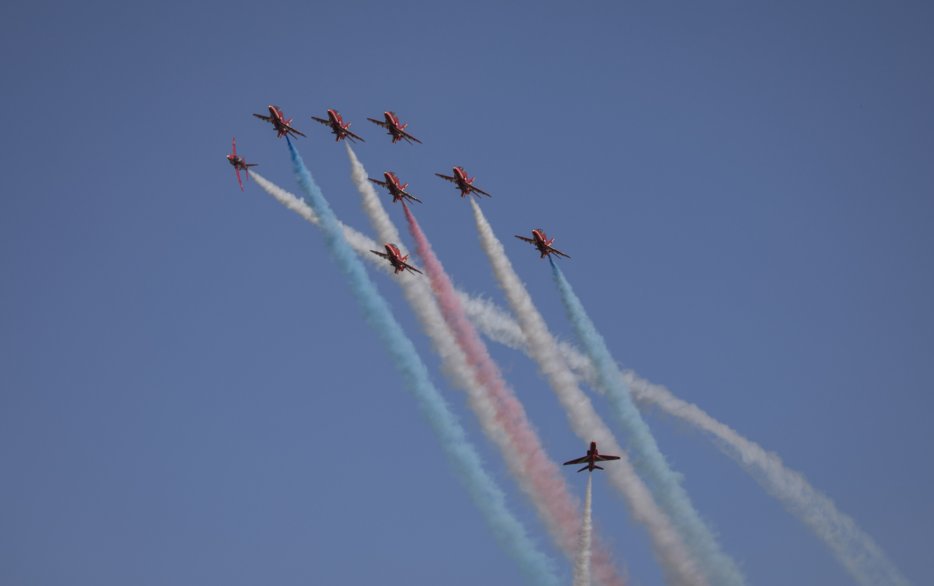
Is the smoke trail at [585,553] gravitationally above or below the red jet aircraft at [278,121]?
below

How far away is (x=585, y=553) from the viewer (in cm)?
9269

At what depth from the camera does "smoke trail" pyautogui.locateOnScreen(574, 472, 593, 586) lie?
91.2 m

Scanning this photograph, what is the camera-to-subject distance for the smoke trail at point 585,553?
299ft

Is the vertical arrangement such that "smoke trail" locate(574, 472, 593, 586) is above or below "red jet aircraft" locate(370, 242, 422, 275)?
below

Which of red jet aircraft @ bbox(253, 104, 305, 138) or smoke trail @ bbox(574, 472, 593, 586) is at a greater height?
red jet aircraft @ bbox(253, 104, 305, 138)

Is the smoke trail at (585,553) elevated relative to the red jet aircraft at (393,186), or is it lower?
lower

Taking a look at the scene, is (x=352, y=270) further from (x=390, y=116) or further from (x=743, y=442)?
(x=743, y=442)

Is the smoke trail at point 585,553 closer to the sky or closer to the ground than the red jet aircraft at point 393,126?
closer to the ground

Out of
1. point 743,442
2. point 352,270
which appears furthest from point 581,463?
point 352,270

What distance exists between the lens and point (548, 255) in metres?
104

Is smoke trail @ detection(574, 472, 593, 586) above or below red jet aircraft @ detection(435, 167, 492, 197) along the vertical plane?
below

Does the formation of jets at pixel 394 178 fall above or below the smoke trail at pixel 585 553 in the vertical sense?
above

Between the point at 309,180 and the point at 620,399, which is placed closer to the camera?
the point at 620,399

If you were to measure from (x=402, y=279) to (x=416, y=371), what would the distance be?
813cm
